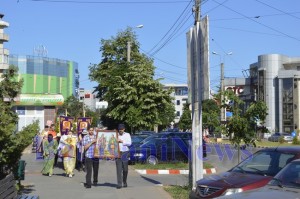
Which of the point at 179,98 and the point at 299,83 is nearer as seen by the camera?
the point at 299,83

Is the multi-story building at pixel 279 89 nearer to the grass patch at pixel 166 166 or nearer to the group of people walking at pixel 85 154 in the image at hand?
the grass patch at pixel 166 166

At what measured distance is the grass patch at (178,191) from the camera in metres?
12.6

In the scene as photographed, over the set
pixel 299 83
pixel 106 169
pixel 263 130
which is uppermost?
pixel 299 83

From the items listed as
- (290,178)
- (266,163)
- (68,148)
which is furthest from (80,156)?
(290,178)

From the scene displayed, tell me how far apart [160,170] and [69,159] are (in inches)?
154

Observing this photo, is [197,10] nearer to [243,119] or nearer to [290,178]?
[243,119]

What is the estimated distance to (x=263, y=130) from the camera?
15836 millimetres

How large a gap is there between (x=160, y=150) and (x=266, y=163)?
43.1 ft

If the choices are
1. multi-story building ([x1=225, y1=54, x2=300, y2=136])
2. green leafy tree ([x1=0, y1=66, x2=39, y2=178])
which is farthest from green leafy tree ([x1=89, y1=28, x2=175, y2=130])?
multi-story building ([x1=225, y1=54, x2=300, y2=136])

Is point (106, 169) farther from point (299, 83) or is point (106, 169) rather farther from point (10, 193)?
point (299, 83)

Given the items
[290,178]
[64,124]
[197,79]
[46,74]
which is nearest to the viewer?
[290,178]

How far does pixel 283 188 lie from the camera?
6656 millimetres

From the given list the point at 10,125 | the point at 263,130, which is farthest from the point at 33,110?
the point at 10,125

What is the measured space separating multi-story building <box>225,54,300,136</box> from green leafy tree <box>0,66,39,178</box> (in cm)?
7836
